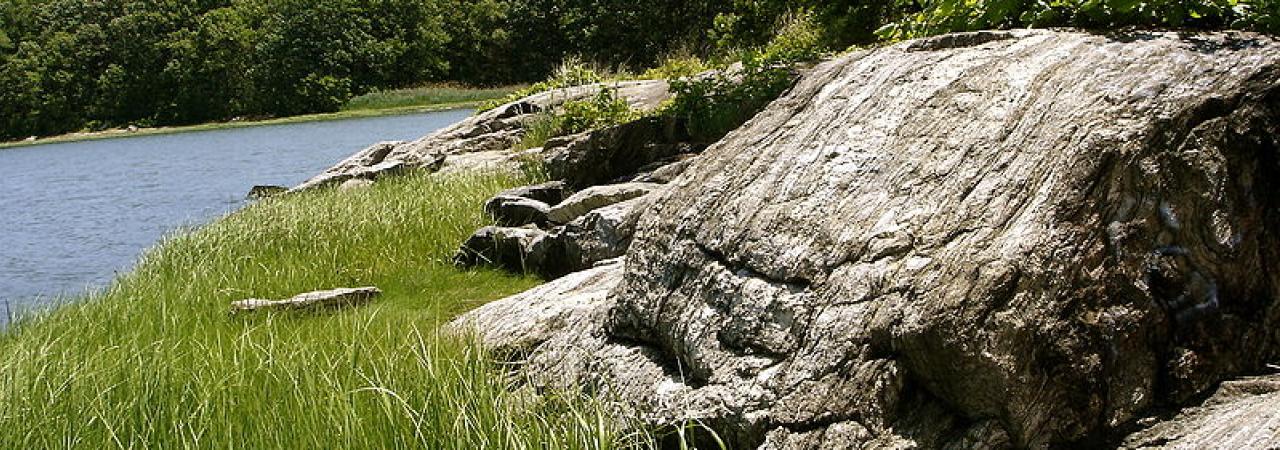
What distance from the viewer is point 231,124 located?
52.5m

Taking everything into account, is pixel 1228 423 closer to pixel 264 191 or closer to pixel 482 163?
pixel 482 163

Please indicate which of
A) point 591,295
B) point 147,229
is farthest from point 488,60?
point 591,295

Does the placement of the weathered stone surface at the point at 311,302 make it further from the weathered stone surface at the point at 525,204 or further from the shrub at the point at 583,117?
the shrub at the point at 583,117

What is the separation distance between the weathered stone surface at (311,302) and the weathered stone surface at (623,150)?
298 cm

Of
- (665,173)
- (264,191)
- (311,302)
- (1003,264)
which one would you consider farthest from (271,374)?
(264,191)

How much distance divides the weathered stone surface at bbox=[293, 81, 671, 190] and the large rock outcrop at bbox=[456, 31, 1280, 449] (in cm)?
904

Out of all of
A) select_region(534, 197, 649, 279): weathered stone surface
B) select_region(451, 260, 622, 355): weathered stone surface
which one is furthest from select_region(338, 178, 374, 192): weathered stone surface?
select_region(451, 260, 622, 355): weathered stone surface

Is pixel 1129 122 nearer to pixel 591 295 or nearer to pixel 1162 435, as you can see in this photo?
pixel 1162 435

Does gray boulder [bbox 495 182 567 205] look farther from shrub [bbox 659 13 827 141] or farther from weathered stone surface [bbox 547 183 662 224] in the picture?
shrub [bbox 659 13 827 141]

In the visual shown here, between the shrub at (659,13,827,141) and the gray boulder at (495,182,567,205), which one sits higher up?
the shrub at (659,13,827,141)

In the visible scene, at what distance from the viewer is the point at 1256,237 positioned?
3.01m

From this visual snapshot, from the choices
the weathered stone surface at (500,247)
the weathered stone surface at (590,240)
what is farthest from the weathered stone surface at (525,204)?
the weathered stone surface at (590,240)

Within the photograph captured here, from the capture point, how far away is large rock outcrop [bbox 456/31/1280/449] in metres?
2.82

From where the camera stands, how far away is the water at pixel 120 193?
35.2ft
